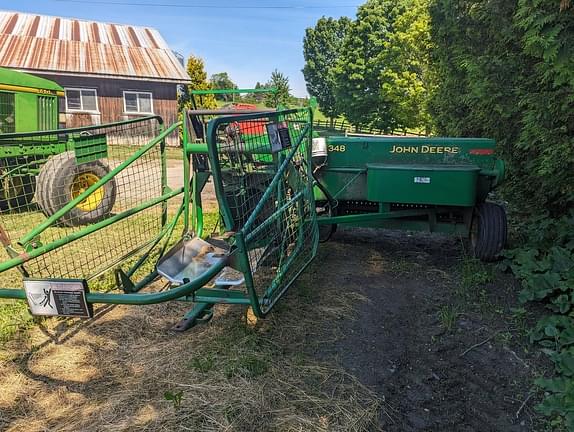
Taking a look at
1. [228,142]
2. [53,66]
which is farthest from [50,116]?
[53,66]

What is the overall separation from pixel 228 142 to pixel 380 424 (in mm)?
1880

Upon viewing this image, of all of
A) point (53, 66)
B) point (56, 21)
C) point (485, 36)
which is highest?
point (56, 21)

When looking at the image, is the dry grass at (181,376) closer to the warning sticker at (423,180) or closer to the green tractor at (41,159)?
the warning sticker at (423,180)

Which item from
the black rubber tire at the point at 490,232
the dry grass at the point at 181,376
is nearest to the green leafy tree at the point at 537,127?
the black rubber tire at the point at 490,232

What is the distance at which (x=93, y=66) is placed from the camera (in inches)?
662

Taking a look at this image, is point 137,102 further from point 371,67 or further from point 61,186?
point 371,67

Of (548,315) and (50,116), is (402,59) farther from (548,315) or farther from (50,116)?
(548,315)

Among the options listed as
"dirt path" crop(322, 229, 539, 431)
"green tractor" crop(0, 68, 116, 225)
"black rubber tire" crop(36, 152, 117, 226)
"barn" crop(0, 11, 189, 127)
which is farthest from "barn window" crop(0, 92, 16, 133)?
"barn" crop(0, 11, 189, 127)

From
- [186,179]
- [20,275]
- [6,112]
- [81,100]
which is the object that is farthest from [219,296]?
[81,100]

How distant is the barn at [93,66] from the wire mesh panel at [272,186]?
15.1 m

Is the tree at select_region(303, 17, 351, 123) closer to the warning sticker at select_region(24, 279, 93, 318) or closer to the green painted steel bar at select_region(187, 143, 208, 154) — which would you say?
the green painted steel bar at select_region(187, 143, 208, 154)

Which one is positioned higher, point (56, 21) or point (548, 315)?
point (56, 21)

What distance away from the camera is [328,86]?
169 ft

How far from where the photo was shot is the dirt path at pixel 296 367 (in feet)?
7.74
